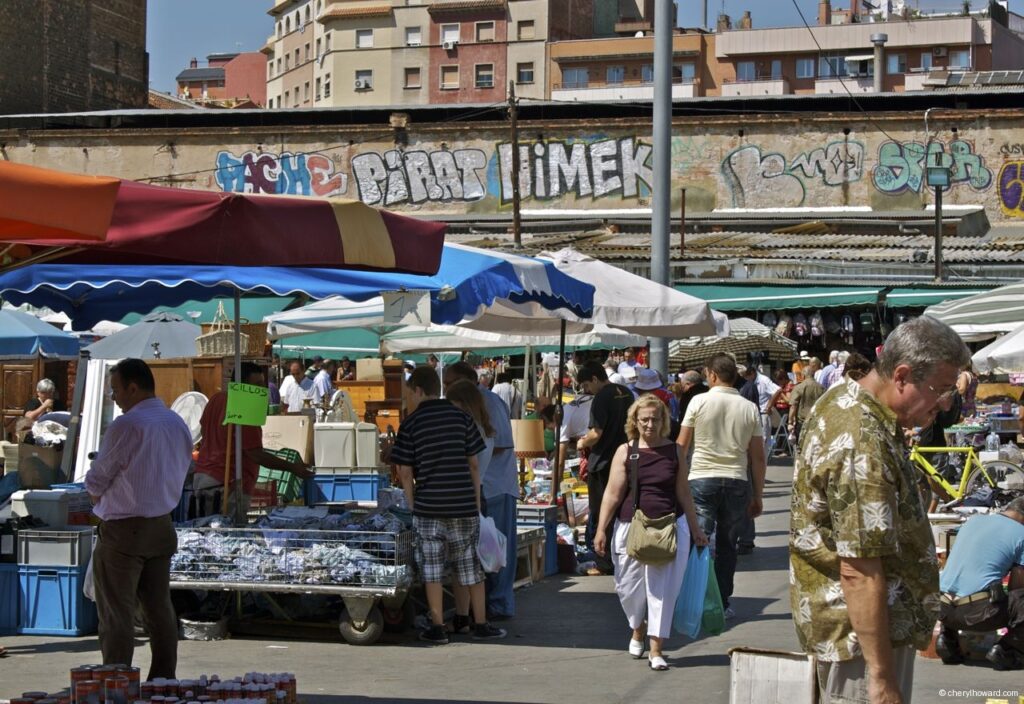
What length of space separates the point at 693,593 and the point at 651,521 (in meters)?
0.69

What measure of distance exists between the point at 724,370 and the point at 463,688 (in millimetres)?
3209

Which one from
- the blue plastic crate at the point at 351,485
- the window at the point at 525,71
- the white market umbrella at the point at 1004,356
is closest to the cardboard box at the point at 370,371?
the blue plastic crate at the point at 351,485

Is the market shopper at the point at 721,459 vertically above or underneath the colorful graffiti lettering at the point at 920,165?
underneath

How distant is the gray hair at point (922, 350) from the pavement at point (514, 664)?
12.2 ft

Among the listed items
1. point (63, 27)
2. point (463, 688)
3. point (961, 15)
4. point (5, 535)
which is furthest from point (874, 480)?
point (961, 15)

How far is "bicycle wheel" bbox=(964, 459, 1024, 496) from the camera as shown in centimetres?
1412

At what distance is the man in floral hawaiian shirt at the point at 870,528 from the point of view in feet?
12.8

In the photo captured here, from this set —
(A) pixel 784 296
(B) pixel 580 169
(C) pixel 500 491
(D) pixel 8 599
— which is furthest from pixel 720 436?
(B) pixel 580 169

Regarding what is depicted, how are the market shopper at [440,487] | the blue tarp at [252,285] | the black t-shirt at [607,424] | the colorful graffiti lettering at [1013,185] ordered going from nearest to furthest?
the blue tarp at [252,285] → the market shopper at [440,487] → the black t-shirt at [607,424] → the colorful graffiti lettering at [1013,185]

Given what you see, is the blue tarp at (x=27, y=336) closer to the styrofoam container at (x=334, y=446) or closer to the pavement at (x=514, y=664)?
the styrofoam container at (x=334, y=446)

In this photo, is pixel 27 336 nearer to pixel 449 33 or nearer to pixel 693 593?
pixel 693 593

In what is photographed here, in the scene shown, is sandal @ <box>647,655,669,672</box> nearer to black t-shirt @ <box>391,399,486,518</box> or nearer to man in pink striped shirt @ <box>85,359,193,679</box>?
black t-shirt @ <box>391,399,486,518</box>

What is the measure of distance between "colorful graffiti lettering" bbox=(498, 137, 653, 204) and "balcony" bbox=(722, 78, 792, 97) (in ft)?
166

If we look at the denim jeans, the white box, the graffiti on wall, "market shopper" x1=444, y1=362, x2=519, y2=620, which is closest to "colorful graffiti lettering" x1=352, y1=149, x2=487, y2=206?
the graffiti on wall
